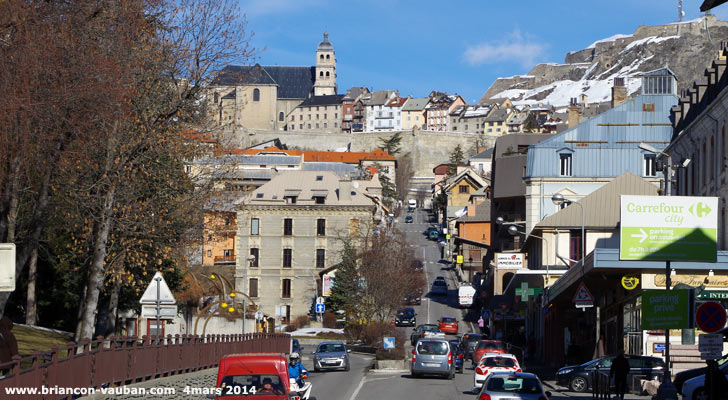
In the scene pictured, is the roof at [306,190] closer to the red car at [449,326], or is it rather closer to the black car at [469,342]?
the red car at [449,326]

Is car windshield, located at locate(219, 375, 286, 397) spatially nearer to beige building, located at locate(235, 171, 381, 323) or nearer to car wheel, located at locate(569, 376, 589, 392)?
car wheel, located at locate(569, 376, 589, 392)

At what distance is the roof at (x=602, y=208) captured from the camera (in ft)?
183

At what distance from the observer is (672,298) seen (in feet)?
76.3

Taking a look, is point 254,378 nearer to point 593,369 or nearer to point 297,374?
point 297,374

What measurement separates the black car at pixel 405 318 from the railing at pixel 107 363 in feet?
128

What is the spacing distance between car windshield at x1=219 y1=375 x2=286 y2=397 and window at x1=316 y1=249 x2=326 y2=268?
69.9 m

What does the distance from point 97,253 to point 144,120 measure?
16.0 feet

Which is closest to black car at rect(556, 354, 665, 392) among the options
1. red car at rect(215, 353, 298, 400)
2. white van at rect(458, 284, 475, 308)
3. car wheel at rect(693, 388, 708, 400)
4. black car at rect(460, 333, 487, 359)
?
car wheel at rect(693, 388, 708, 400)

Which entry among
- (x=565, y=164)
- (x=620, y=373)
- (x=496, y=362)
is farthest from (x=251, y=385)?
(x=565, y=164)

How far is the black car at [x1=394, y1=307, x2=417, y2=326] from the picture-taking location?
7700 cm

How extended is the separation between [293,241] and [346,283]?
39.7 feet

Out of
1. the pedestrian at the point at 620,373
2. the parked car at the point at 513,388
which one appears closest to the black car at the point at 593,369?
the pedestrian at the point at 620,373

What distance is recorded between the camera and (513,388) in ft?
67.9

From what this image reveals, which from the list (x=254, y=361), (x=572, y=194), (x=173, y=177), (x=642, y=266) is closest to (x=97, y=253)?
(x=173, y=177)
